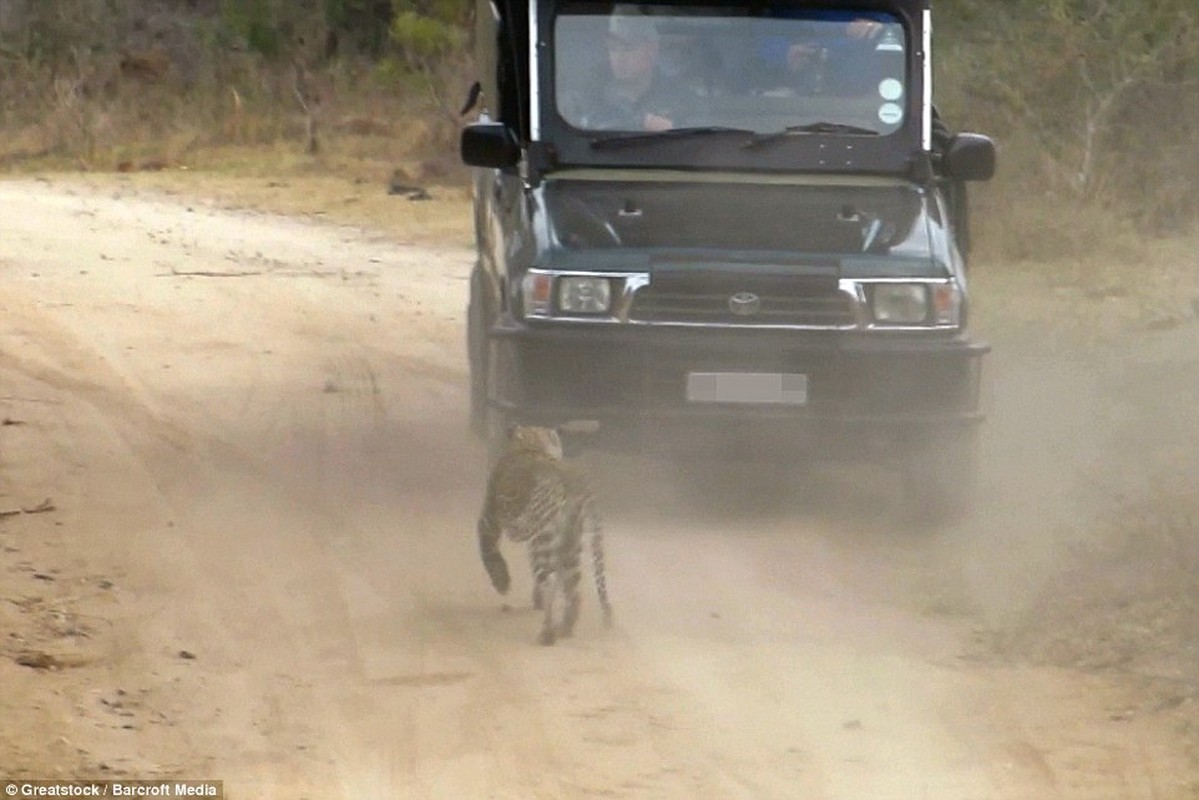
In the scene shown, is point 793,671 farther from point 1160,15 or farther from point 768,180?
point 1160,15

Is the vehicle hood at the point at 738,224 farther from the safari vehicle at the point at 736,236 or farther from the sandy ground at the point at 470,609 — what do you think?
the sandy ground at the point at 470,609

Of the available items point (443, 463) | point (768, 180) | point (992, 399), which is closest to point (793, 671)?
point (768, 180)

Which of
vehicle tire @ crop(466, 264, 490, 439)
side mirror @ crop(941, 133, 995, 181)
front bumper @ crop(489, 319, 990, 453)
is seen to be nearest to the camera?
front bumper @ crop(489, 319, 990, 453)

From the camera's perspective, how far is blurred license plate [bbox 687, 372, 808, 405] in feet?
26.9

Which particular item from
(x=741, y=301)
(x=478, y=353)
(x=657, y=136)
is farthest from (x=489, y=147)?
(x=478, y=353)

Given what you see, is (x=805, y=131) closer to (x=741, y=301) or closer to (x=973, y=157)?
(x=973, y=157)

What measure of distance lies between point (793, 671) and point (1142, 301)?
25.8 feet

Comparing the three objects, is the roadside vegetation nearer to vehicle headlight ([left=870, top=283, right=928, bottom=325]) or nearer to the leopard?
vehicle headlight ([left=870, top=283, right=928, bottom=325])

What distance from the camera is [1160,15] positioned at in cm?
1691

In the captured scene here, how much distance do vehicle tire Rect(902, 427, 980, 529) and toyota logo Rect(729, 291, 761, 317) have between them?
0.80 meters

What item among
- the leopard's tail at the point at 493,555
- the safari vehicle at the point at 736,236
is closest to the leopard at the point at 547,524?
the leopard's tail at the point at 493,555

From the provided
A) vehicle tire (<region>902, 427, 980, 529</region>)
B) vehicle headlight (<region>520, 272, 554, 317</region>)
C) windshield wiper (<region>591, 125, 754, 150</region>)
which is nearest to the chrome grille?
vehicle headlight (<region>520, 272, 554, 317</region>)

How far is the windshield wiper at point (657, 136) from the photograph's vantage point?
891 centimetres

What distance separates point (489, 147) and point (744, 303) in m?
1.21
